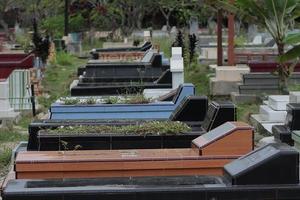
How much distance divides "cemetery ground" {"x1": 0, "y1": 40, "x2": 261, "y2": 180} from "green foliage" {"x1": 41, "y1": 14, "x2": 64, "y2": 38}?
12.0 metres

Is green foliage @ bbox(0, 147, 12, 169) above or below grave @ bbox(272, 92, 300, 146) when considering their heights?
below

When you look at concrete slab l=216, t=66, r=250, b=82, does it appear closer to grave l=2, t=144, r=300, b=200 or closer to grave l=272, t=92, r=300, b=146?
grave l=272, t=92, r=300, b=146

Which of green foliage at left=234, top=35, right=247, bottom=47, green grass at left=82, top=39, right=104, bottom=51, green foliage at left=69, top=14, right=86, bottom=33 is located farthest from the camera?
green foliage at left=69, top=14, right=86, bottom=33

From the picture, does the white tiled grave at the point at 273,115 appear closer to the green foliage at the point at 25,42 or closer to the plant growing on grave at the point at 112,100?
the plant growing on grave at the point at 112,100

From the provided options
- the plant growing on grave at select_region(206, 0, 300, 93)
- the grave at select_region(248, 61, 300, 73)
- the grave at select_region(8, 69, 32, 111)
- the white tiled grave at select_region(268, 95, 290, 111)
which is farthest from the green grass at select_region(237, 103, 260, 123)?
the grave at select_region(8, 69, 32, 111)

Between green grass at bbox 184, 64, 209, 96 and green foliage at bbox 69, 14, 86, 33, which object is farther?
green foliage at bbox 69, 14, 86, 33

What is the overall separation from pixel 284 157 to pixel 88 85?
1100 cm

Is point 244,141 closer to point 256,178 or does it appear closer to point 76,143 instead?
point 256,178

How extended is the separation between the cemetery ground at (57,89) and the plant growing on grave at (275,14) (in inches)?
41.4

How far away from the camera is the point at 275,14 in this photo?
15297 mm

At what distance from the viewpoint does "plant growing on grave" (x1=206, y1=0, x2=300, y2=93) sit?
591 inches

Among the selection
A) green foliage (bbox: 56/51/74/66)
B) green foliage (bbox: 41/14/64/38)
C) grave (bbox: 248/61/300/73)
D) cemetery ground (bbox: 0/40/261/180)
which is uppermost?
green foliage (bbox: 41/14/64/38)

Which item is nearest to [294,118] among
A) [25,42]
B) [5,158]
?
[5,158]

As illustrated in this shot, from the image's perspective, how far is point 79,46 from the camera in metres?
39.5
